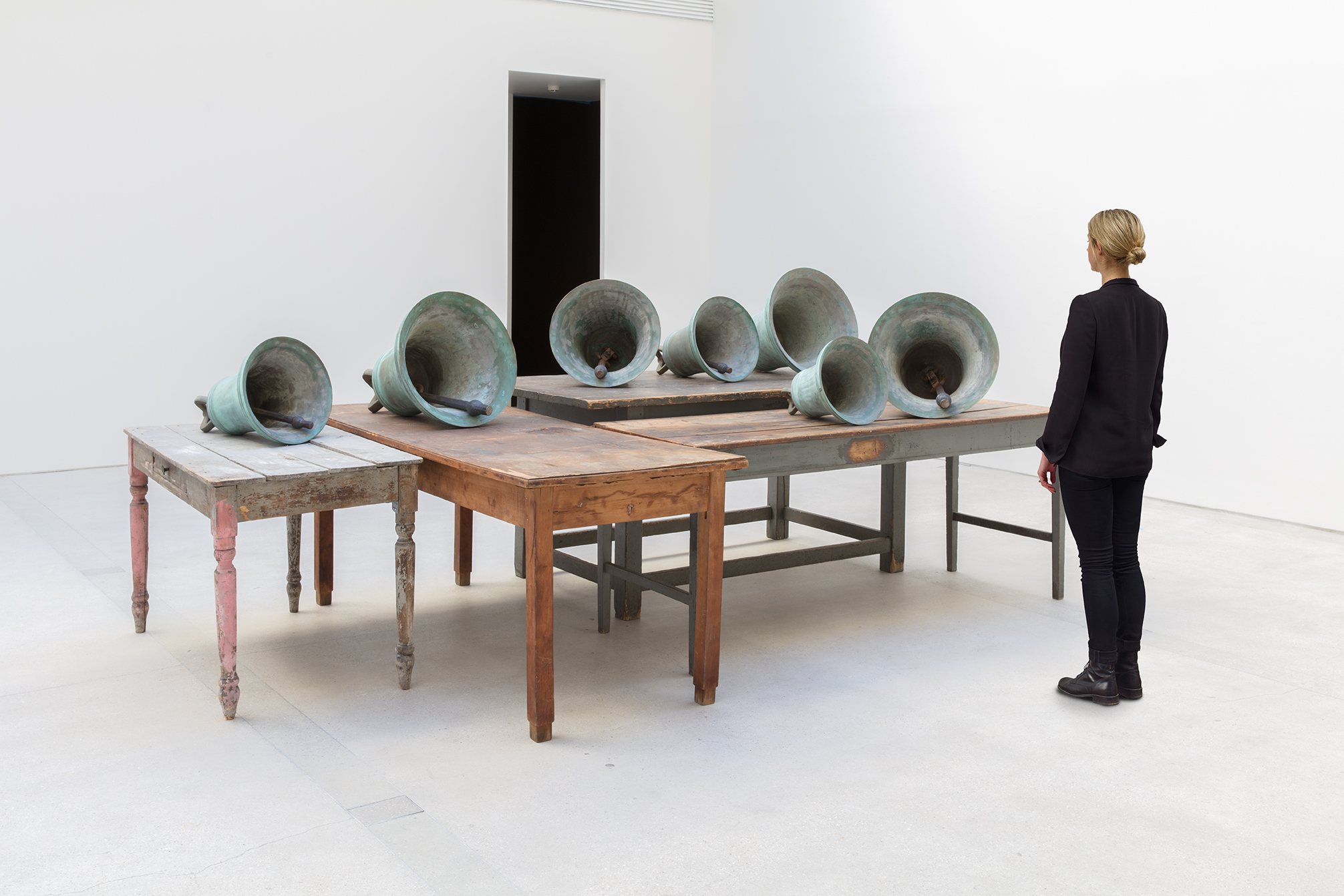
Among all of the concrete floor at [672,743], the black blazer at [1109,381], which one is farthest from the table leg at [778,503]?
the black blazer at [1109,381]

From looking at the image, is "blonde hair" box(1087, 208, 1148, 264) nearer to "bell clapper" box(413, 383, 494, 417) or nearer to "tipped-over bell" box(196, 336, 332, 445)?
"bell clapper" box(413, 383, 494, 417)

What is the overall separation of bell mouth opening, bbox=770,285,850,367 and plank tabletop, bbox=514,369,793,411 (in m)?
0.19

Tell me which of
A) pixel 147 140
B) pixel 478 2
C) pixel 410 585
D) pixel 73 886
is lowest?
pixel 73 886

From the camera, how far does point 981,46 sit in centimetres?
801

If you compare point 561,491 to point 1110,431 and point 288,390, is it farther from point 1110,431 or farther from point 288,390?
point 1110,431

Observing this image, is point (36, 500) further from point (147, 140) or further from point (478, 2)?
point (478, 2)

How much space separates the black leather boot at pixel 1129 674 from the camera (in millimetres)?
3668

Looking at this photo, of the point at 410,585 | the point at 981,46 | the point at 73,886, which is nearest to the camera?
the point at 73,886

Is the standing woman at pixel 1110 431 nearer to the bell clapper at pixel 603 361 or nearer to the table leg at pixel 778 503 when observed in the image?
the bell clapper at pixel 603 361

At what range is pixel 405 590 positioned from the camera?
144 inches

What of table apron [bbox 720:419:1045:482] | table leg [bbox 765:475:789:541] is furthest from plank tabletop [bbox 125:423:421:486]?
table leg [bbox 765:475:789:541]

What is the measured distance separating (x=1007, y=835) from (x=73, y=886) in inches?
80.8

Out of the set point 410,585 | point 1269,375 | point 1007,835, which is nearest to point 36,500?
point 410,585

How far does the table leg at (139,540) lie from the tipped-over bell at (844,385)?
229cm
